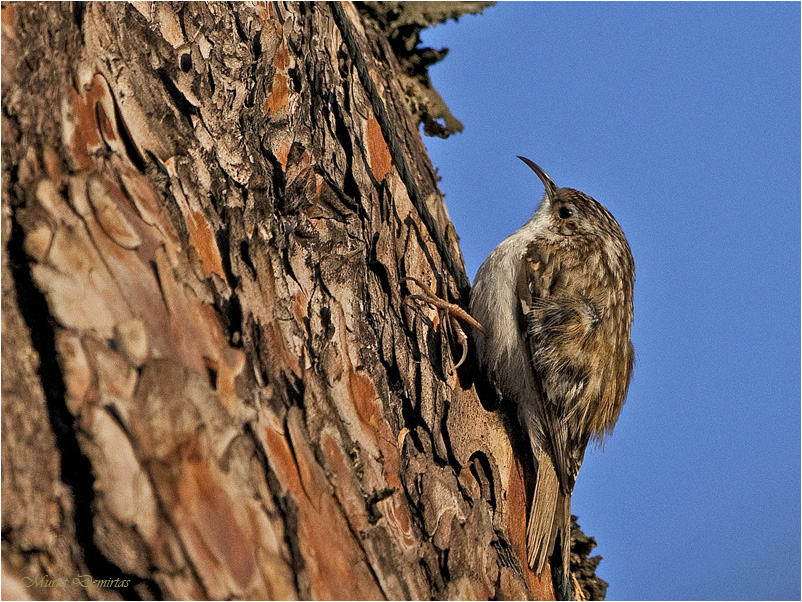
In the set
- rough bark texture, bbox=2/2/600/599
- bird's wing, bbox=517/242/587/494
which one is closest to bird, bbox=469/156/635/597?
bird's wing, bbox=517/242/587/494

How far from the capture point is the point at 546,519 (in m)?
2.15

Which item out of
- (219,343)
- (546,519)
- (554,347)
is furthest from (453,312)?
(219,343)

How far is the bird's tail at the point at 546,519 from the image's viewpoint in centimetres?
203

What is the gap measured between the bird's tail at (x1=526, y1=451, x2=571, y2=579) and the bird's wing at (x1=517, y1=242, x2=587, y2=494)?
0.14 m

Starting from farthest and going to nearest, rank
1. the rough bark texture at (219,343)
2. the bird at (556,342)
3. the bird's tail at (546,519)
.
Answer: the bird at (556,342)
the bird's tail at (546,519)
the rough bark texture at (219,343)

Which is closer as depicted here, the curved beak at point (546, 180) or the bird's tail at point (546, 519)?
the bird's tail at point (546, 519)

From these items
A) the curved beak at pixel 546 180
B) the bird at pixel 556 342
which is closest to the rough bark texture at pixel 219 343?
the bird at pixel 556 342

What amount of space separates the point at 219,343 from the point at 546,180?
2.18 metres

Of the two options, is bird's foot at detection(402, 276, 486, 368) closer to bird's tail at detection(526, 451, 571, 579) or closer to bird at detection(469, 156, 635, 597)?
bird at detection(469, 156, 635, 597)

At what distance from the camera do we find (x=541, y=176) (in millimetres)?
3250

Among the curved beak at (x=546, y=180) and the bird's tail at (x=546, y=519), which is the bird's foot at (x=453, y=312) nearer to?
the bird's tail at (x=546, y=519)

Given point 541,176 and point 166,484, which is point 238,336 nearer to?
point 166,484

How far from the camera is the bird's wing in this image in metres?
2.50

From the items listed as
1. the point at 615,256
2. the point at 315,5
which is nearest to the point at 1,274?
Result: the point at 315,5
